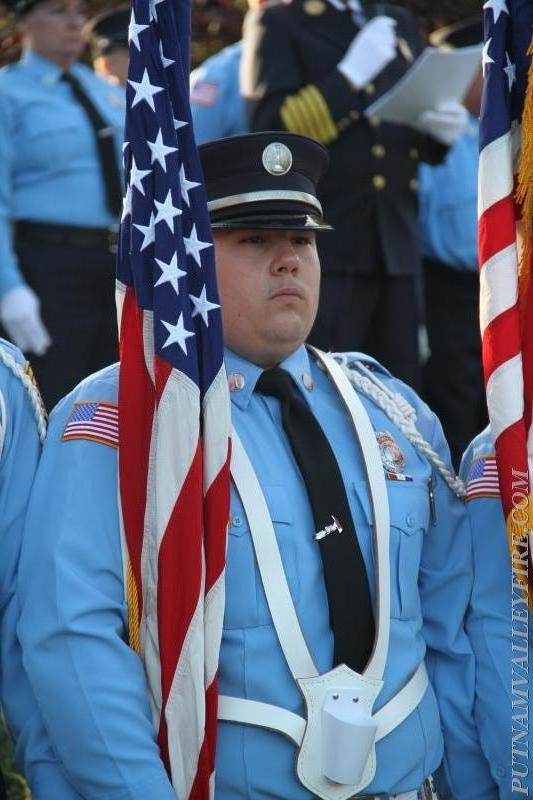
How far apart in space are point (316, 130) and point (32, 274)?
4.88ft

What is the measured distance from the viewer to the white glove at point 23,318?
656 cm

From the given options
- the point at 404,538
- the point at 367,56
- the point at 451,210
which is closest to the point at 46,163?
the point at 367,56

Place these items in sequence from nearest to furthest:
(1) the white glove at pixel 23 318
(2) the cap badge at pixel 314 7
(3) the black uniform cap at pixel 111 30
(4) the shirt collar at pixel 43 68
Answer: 1. (2) the cap badge at pixel 314 7
2. (1) the white glove at pixel 23 318
3. (4) the shirt collar at pixel 43 68
4. (3) the black uniform cap at pixel 111 30

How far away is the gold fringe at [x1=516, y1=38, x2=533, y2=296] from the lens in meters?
3.63

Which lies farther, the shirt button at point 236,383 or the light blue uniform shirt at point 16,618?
the shirt button at point 236,383

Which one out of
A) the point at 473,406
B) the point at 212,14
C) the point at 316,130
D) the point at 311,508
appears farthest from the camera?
the point at 212,14

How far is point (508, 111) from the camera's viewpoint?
12.2ft

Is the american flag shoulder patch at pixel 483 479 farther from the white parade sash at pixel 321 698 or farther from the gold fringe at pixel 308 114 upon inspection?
the gold fringe at pixel 308 114

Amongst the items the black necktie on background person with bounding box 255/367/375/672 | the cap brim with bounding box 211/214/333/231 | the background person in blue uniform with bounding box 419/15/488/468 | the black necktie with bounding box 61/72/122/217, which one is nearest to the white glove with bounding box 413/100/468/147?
the background person in blue uniform with bounding box 419/15/488/468

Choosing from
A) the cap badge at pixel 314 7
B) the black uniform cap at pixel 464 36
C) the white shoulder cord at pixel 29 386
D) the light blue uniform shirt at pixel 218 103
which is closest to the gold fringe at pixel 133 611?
the white shoulder cord at pixel 29 386

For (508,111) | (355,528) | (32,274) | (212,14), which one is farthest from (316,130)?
(212,14)

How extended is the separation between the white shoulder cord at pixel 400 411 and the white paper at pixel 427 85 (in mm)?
2394

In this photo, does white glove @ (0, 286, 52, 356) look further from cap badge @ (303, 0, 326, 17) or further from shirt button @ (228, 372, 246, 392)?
shirt button @ (228, 372, 246, 392)

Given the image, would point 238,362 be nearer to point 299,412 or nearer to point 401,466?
point 299,412
